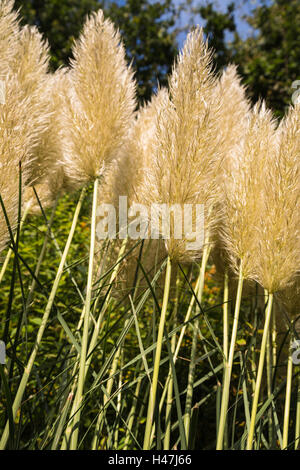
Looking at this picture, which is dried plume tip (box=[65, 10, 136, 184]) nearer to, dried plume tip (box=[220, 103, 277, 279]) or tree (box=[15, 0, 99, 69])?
dried plume tip (box=[220, 103, 277, 279])

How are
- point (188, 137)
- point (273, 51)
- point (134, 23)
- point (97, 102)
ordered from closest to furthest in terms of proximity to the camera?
point (188, 137)
point (97, 102)
point (273, 51)
point (134, 23)

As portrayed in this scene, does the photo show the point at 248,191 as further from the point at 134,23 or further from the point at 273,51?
the point at 134,23

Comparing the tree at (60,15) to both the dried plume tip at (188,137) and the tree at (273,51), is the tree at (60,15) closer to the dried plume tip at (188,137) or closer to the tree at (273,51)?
the tree at (273,51)

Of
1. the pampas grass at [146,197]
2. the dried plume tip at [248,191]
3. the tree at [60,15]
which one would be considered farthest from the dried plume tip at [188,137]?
the tree at [60,15]

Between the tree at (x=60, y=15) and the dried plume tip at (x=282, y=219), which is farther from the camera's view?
the tree at (x=60, y=15)

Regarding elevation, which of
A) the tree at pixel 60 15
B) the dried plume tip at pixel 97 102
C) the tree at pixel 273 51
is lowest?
the dried plume tip at pixel 97 102

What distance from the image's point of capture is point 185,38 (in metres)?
1.43

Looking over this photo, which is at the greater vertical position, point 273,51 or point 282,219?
point 273,51

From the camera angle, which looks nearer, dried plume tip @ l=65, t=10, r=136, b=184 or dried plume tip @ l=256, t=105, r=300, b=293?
dried plume tip @ l=256, t=105, r=300, b=293

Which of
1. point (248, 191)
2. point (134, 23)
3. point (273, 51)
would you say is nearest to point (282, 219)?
point (248, 191)

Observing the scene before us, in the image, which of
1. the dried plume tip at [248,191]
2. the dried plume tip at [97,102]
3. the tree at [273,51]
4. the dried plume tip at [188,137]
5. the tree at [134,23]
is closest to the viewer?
the dried plume tip at [188,137]

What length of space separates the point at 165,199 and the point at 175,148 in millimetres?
173

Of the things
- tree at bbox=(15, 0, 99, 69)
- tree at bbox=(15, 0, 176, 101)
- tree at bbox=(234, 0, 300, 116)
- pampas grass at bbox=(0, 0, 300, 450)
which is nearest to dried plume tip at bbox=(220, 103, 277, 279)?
pampas grass at bbox=(0, 0, 300, 450)

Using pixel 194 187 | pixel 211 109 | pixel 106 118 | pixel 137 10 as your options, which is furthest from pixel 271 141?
pixel 137 10
